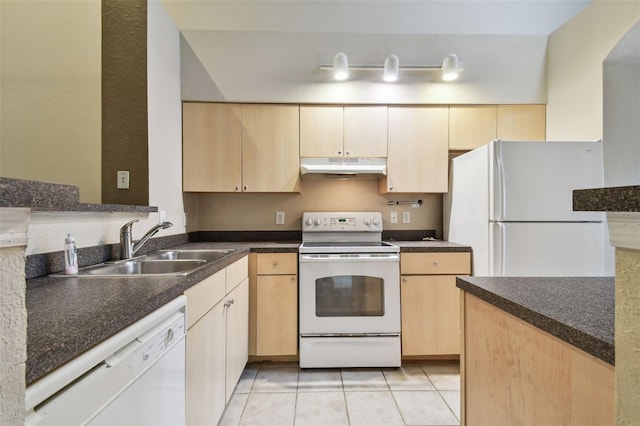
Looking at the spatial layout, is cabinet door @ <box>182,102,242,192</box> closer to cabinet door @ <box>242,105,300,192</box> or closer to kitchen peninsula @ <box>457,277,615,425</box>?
cabinet door @ <box>242,105,300,192</box>

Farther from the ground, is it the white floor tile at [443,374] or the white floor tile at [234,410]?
the white floor tile at [443,374]

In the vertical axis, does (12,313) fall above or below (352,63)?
below

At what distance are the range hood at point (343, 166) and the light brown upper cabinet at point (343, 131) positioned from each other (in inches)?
1.7

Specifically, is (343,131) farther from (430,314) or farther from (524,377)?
(524,377)

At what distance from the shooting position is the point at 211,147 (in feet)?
7.95

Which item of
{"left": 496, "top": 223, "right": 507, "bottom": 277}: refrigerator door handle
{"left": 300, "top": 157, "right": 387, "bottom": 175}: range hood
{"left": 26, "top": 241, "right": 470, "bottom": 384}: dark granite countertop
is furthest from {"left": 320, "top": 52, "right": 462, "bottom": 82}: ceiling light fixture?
{"left": 26, "top": 241, "right": 470, "bottom": 384}: dark granite countertop

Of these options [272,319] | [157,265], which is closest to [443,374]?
[272,319]

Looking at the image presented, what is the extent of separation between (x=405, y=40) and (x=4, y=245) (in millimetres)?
2829

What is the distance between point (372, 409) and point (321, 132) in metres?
2.04

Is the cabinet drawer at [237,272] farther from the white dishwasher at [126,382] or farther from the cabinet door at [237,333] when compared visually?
the white dishwasher at [126,382]

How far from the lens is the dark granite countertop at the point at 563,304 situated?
568mm

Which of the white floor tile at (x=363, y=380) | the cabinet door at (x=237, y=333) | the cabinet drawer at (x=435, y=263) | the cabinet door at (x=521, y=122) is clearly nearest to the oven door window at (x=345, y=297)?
the cabinet drawer at (x=435, y=263)

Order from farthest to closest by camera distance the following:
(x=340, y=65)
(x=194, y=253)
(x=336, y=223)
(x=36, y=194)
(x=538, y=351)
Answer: (x=336, y=223) → (x=340, y=65) → (x=194, y=253) → (x=538, y=351) → (x=36, y=194)

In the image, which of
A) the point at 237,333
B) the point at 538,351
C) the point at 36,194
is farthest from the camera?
the point at 237,333
